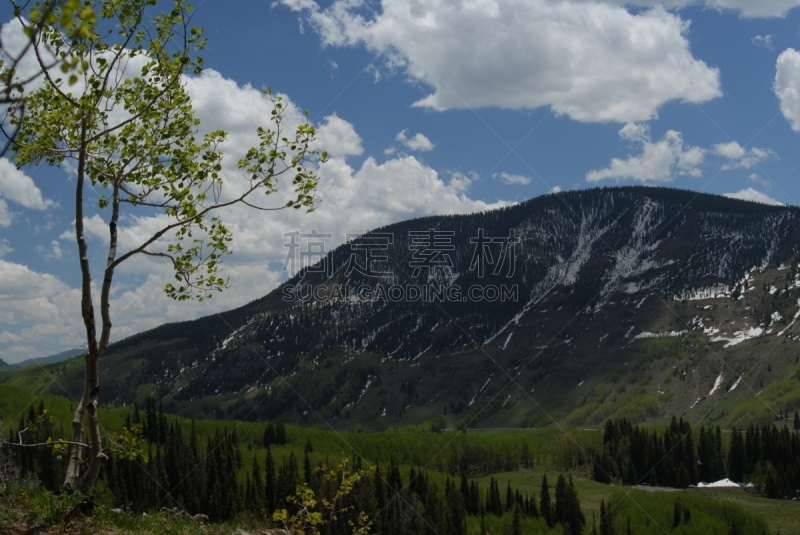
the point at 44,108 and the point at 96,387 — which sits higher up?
the point at 44,108

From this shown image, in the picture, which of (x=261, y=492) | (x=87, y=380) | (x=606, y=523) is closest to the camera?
(x=87, y=380)

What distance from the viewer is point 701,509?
154125 mm

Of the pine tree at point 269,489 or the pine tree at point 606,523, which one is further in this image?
the pine tree at point 606,523

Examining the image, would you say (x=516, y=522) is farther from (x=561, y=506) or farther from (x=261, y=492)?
(x=261, y=492)

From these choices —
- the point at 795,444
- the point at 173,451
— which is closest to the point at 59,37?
the point at 173,451

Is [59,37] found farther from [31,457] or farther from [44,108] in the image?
[31,457]

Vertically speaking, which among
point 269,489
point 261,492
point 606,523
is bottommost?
point 606,523

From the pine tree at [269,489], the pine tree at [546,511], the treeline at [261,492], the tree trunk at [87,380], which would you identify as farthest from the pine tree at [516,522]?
the tree trunk at [87,380]

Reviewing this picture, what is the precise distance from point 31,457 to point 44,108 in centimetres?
12698

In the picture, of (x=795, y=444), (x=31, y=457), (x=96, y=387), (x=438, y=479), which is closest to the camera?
(x=96, y=387)

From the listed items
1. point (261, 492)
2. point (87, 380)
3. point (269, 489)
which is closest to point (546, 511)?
point (269, 489)

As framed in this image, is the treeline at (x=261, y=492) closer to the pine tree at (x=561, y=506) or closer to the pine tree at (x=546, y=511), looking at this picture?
the pine tree at (x=561, y=506)

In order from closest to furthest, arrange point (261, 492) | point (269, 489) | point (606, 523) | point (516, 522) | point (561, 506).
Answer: point (261, 492)
point (269, 489)
point (516, 522)
point (606, 523)
point (561, 506)

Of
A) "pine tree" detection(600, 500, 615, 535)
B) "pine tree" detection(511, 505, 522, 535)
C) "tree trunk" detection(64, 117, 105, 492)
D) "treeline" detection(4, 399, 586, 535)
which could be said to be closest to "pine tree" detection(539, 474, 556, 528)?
"treeline" detection(4, 399, 586, 535)
